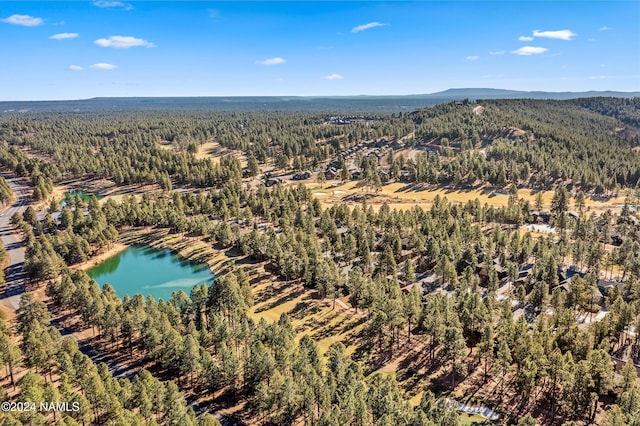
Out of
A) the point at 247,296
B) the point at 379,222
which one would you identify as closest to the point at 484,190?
the point at 379,222

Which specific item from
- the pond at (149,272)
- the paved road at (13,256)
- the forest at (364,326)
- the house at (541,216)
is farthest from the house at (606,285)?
the paved road at (13,256)

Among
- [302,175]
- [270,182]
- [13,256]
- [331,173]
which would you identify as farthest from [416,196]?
[13,256]

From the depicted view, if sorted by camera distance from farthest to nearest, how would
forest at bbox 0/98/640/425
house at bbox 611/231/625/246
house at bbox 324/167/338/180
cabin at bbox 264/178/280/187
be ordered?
1. house at bbox 324/167/338/180
2. cabin at bbox 264/178/280/187
3. house at bbox 611/231/625/246
4. forest at bbox 0/98/640/425

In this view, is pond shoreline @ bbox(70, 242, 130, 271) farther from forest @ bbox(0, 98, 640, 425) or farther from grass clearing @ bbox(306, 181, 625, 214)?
grass clearing @ bbox(306, 181, 625, 214)

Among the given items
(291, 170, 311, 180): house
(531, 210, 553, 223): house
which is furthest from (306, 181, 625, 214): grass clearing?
(531, 210, 553, 223): house

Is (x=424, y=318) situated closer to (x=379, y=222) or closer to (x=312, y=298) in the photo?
(x=312, y=298)
